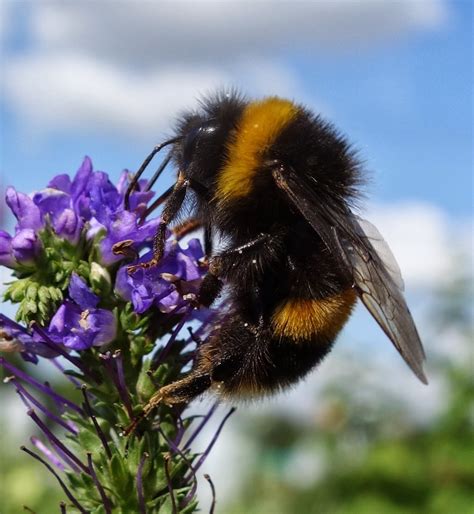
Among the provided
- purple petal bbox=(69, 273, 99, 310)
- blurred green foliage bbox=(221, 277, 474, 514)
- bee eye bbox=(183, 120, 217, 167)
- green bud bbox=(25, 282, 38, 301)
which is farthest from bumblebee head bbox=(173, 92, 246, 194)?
blurred green foliage bbox=(221, 277, 474, 514)

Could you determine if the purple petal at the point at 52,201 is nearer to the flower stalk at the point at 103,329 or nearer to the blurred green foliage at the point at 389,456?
the flower stalk at the point at 103,329

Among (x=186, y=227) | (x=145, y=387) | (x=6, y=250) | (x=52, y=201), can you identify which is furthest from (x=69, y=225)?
(x=145, y=387)

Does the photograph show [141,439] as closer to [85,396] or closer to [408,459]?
[85,396]

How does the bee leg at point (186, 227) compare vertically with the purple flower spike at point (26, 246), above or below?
above

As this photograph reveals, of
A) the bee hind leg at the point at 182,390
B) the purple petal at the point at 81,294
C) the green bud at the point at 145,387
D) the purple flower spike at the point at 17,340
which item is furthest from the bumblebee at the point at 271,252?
the purple flower spike at the point at 17,340

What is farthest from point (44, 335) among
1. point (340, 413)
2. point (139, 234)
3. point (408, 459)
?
point (340, 413)

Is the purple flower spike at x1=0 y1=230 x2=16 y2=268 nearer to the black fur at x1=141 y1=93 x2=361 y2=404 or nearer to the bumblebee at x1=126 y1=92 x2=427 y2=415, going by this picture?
the bumblebee at x1=126 y1=92 x2=427 y2=415
